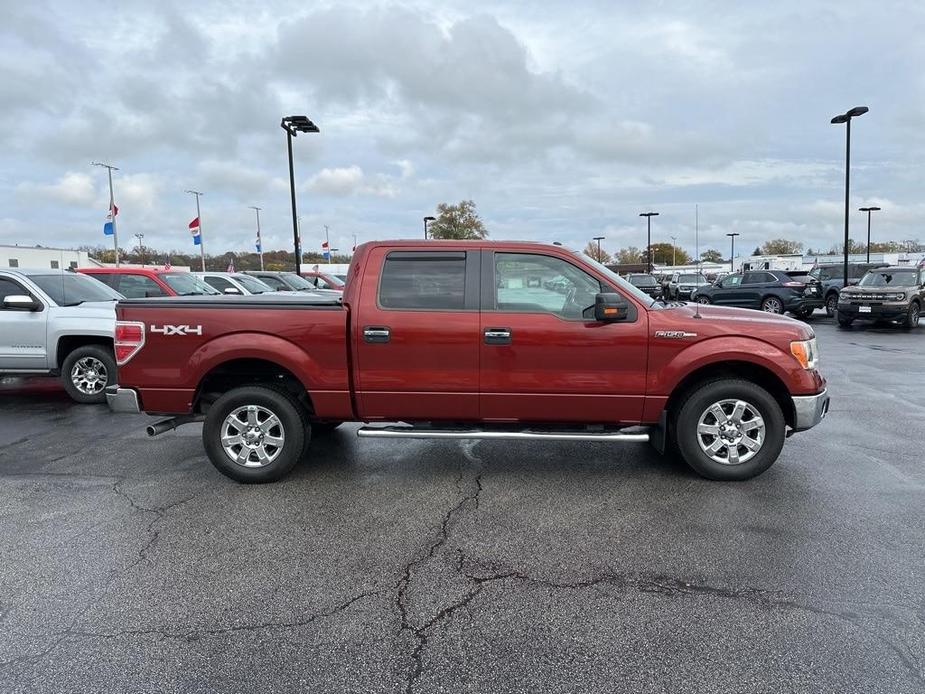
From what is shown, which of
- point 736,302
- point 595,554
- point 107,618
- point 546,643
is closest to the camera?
point 546,643

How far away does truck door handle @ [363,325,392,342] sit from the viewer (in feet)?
15.9

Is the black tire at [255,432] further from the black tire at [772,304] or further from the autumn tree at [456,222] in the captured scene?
the autumn tree at [456,222]

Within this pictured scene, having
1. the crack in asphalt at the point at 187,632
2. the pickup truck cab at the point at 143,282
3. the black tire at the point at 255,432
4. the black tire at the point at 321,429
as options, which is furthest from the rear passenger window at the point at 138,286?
the crack in asphalt at the point at 187,632

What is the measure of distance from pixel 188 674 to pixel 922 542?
13.6 feet

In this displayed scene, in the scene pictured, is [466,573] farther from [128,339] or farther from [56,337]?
[56,337]

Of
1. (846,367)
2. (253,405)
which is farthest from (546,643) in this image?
(846,367)

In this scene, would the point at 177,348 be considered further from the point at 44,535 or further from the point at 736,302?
the point at 736,302

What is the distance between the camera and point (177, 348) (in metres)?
4.94

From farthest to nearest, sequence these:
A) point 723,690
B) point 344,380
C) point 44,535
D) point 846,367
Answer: point 846,367 < point 344,380 < point 44,535 < point 723,690

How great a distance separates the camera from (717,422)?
15.9ft

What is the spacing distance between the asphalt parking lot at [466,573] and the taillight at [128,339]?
41.9 inches

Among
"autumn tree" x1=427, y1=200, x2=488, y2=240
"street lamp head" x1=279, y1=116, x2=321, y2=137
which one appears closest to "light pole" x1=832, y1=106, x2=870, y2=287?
"street lamp head" x1=279, y1=116, x2=321, y2=137

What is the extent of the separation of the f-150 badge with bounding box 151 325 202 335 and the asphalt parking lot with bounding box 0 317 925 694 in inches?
48.6

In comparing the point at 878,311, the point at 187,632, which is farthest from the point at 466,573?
the point at 878,311
